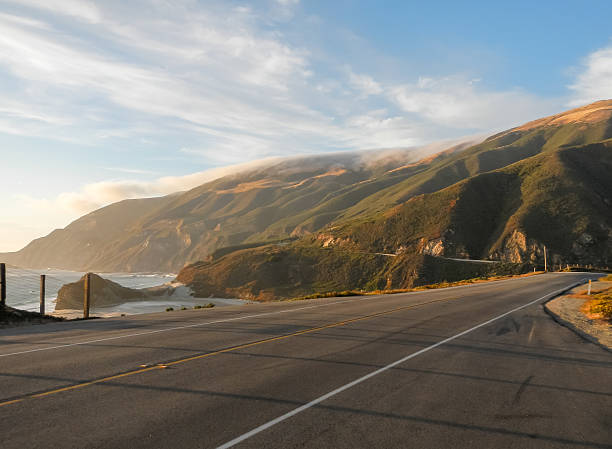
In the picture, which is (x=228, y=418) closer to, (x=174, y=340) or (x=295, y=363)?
(x=295, y=363)

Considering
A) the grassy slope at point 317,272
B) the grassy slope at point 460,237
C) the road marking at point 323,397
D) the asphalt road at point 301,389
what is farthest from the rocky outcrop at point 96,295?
the road marking at point 323,397

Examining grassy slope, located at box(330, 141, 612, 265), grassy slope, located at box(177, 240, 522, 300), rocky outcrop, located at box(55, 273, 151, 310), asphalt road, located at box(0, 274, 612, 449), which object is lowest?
rocky outcrop, located at box(55, 273, 151, 310)

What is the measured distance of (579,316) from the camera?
20469 mm

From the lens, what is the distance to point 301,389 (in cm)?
801

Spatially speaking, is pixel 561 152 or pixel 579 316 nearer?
pixel 579 316

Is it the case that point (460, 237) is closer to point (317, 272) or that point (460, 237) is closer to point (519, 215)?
point (519, 215)

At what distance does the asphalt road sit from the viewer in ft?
19.9

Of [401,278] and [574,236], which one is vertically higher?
[574,236]

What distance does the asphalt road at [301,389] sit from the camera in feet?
19.9

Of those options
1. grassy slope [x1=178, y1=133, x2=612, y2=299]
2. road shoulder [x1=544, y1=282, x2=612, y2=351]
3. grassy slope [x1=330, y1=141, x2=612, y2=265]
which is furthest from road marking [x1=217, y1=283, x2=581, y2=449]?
grassy slope [x1=330, y1=141, x2=612, y2=265]

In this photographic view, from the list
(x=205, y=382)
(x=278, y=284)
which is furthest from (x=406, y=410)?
(x=278, y=284)

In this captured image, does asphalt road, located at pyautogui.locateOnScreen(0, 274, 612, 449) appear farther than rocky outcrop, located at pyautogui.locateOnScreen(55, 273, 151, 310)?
No

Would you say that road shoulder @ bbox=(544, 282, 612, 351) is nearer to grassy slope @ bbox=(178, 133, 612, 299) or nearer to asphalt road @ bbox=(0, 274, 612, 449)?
asphalt road @ bbox=(0, 274, 612, 449)

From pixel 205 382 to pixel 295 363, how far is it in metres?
2.38
